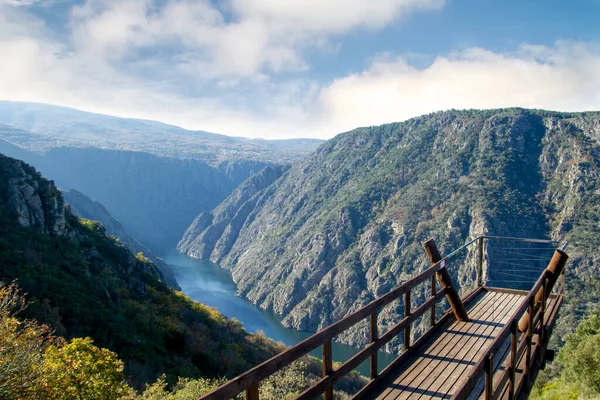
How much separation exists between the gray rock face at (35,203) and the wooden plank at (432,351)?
25107mm

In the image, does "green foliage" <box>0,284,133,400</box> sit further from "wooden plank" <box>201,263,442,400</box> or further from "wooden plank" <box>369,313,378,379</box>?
"wooden plank" <box>369,313,378,379</box>

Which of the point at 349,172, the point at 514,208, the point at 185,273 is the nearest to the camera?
the point at 514,208

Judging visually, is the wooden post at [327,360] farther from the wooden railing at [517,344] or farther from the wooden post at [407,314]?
the wooden post at [407,314]

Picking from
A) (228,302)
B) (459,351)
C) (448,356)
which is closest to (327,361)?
(448,356)

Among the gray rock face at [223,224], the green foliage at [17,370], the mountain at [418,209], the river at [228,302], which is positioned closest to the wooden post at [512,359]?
the green foliage at [17,370]

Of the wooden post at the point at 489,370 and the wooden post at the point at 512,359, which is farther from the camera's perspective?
the wooden post at the point at 512,359

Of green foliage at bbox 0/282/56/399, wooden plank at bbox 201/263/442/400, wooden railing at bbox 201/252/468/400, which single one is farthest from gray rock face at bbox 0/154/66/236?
wooden plank at bbox 201/263/442/400

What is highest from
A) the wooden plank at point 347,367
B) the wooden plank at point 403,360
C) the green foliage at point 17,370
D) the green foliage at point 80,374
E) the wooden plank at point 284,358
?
the wooden plank at point 284,358

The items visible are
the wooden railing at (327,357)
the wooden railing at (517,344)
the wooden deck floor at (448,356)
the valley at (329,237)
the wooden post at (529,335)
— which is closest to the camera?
the wooden railing at (327,357)

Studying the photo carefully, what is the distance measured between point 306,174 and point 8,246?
150 m

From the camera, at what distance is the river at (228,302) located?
7325 centimetres

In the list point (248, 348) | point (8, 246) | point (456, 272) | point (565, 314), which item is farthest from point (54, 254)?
point (456, 272)

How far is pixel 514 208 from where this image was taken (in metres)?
90.0

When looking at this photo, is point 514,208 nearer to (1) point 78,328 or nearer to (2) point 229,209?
(1) point 78,328
